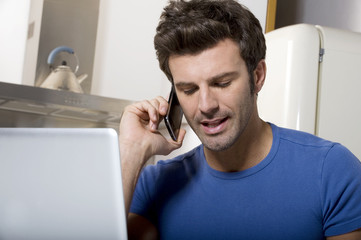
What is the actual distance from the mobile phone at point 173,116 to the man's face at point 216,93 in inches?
4.3

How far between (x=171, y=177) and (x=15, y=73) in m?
1.65

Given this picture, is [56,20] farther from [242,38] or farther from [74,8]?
[242,38]

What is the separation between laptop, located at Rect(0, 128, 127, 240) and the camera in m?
0.65

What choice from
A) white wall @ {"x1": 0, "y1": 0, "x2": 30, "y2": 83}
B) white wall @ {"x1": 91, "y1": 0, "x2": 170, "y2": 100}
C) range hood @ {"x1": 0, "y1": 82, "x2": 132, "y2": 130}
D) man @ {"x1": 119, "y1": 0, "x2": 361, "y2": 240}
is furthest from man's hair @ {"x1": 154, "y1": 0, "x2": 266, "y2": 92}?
white wall @ {"x1": 0, "y1": 0, "x2": 30, "y2": 83}

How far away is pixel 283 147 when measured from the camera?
1270 millimetres

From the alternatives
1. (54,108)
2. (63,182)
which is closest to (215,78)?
(63,182)

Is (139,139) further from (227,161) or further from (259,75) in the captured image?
(259,75)

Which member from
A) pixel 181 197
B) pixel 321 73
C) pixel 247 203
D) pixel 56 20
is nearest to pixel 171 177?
pixel 181 197

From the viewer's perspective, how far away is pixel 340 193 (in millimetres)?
1136

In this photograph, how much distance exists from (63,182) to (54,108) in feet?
5.66

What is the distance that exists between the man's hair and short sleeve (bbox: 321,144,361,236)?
31 cm

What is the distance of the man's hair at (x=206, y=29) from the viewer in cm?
125

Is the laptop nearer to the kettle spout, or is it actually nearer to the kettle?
the kettle

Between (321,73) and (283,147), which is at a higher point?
(321,73)
